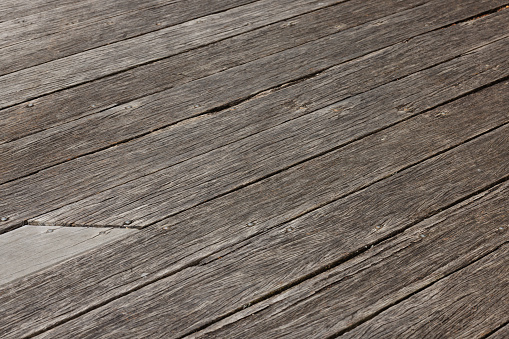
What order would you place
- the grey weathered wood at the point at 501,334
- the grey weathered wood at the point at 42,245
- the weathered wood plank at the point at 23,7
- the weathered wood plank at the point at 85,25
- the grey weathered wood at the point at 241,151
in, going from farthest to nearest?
1. the weathered wood plank at the point at 23,7
2. the weathered wood plank at the point at 85,25
3. the grey weathered wood at the point at 241,151
4. the grey weathered wood at the point at 42,245
5. the grey weathered wood at the point at 501,334

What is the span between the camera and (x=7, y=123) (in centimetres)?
205

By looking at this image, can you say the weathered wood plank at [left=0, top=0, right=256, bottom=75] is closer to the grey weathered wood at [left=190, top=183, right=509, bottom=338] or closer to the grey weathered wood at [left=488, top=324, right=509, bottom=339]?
the grey weathered wood at [left=190, top=183, right=509, bottom=338]

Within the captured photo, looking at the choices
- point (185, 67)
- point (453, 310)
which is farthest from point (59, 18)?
point (453, 310)

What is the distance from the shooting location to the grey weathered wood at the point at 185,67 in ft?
6.83

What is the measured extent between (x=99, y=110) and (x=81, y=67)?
0.32m

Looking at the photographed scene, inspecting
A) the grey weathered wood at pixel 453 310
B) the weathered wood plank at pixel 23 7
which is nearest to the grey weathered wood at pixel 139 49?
the weathered wood plank at pixel 23 7

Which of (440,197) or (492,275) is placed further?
(440,197)

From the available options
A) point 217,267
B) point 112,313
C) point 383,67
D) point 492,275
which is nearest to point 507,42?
point 383,67

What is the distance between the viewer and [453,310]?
4.81ft

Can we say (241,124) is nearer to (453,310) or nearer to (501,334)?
(453,310)

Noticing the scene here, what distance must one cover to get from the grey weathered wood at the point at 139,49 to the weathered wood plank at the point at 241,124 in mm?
477

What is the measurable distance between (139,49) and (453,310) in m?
1.60

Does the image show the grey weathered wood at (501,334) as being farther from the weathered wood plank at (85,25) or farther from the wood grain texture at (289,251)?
the weathered wood plank at (85,25)

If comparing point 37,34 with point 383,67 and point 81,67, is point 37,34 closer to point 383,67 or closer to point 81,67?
point 81,67
